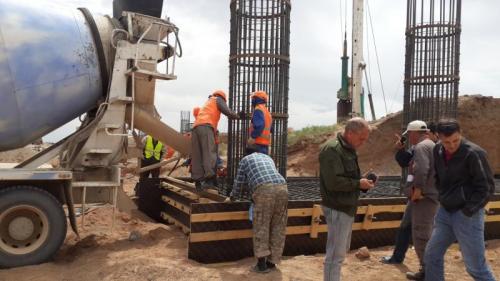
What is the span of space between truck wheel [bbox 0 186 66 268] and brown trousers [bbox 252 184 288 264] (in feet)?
7.34

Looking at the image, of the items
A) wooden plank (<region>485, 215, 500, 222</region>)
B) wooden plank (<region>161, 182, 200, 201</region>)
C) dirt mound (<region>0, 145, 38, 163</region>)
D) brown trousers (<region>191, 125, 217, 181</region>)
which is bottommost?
wooden plank (<region>485, 215, 500, 222</region>)

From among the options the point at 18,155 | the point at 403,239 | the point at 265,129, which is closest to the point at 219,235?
the point at 265,129

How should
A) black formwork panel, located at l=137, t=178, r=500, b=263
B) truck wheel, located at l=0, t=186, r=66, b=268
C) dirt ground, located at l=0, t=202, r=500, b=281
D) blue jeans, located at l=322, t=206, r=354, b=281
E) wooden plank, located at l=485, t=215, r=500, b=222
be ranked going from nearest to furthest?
blue jeans, located at l=322, t=206, r=354, b=281 < dirt ground, located at l=0, t=202, r=500, b=281 < truck wheel, located at l=0, t=186, r=66, b=268 < black formwork panel, located at l=137, t=178, r=500, b=263 < wooden plank, located at l=485, t=215, r=500, b=222

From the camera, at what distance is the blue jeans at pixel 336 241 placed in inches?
160

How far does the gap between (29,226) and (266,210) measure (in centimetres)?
267

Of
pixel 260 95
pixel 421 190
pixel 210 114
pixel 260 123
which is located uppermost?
pixel 260 95

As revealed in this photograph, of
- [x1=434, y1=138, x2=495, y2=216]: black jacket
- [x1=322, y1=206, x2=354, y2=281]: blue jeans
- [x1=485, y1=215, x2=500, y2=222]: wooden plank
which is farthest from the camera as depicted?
[x1=485, y1=215, x2=500, y2=222]: wooden plank

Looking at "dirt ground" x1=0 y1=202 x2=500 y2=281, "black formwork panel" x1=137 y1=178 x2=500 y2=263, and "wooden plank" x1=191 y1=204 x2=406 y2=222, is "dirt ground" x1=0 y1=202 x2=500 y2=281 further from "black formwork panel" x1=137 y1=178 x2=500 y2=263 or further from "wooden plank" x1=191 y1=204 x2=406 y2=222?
"wooden plank" x1=191 y1=204 x2=406 y2=222

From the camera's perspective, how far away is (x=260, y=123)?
5.68 m

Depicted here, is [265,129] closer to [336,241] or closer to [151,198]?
[336,241]

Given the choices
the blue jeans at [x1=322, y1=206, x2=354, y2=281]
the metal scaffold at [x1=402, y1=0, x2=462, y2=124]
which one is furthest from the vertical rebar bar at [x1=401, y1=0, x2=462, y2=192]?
the blue jeans at [x1=322, y1=206, x2=354, y2=281]

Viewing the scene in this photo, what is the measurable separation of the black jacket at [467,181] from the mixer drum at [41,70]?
13.6 feet

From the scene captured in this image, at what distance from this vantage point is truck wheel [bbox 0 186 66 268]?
5082mm

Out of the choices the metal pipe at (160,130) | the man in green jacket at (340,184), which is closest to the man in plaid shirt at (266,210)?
the man in green jacket at (340,184)
